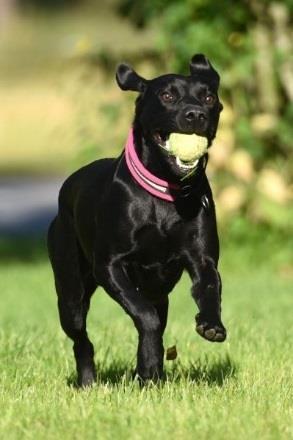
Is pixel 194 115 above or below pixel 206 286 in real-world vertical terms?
above

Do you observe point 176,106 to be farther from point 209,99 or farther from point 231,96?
point 231,96

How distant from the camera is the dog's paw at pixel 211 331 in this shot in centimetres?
565

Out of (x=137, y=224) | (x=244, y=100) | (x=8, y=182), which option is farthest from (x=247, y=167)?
(x=8, y=182)

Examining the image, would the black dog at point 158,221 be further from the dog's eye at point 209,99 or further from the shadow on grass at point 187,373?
the shadow on grass at point 187,373

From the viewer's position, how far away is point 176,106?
594cm

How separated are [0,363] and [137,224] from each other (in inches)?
65.9

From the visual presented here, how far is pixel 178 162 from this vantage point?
→ 5824 mm

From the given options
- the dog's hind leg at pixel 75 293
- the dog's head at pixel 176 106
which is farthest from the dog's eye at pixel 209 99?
the dog's hind leg at pixel 75 293

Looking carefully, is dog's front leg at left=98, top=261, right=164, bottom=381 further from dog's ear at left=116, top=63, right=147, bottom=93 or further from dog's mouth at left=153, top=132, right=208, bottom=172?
dog's ear at left=116, top=63, right=147, bottom=93

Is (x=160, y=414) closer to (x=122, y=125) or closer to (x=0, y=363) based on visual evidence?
(x=0, y=363)

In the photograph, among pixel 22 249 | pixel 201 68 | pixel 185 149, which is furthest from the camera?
pixel 22 249

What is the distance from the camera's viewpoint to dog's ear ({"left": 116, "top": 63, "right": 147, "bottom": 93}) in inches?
247

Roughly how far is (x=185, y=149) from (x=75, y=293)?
1.36 meters

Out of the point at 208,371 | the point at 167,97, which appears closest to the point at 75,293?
the point at 208,371
